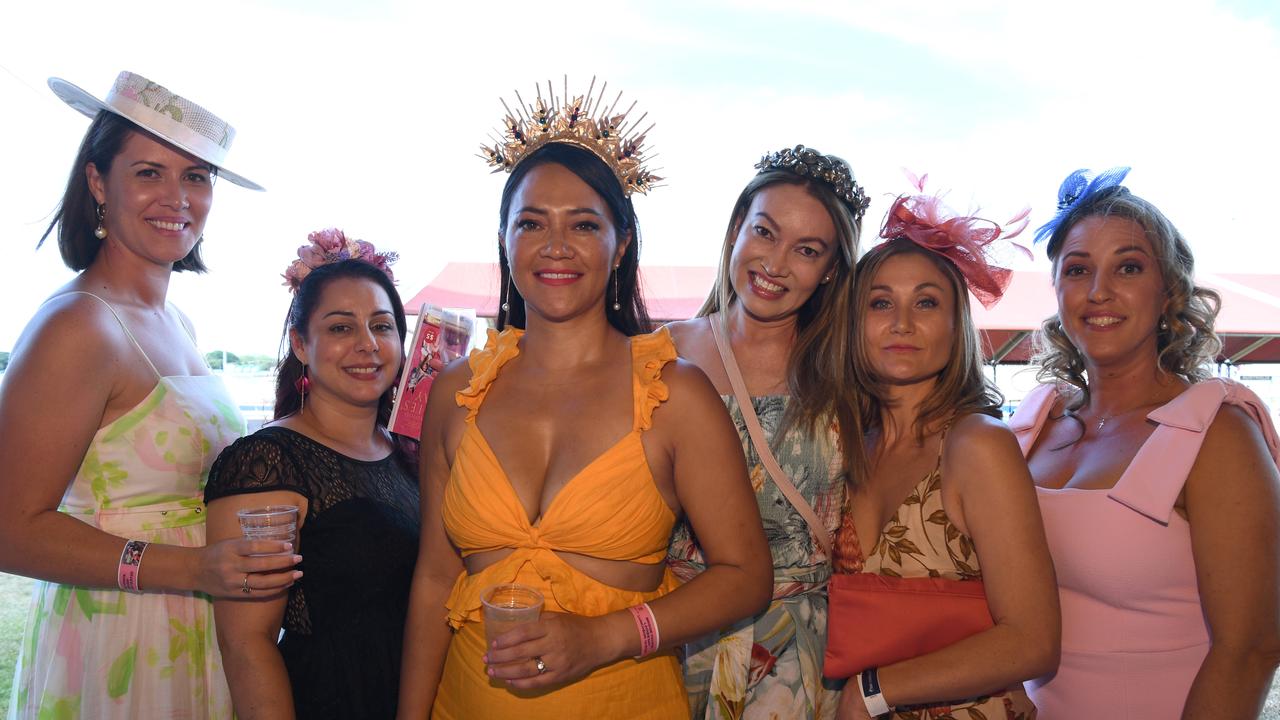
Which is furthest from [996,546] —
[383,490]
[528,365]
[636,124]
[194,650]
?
[194,650]

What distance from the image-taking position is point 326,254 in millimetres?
2689

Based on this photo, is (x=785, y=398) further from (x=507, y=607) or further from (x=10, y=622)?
(x=10, y=622)

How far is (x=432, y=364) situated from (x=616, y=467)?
100cm

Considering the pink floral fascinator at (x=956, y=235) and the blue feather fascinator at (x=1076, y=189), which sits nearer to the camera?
the pink floral fascinator at (x=956, y=235)

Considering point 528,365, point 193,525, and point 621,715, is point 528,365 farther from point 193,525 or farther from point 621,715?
point 193,525

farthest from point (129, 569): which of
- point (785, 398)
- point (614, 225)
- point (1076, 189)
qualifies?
point (1076, 189)

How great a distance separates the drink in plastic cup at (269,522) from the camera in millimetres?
1991

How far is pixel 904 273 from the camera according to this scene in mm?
2377

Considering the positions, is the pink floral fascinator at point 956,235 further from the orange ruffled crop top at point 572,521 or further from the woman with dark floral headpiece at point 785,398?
the orange ruffled crop top at point 572,521

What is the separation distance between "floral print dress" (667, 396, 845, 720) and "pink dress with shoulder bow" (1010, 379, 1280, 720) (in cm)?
67

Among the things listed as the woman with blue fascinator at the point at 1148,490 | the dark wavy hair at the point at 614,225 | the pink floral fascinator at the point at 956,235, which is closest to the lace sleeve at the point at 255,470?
the dark wavy hair at the point at 614,225

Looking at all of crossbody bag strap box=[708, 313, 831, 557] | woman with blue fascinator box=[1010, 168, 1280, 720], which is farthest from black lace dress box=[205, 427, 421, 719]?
woman with blue fascinator box=[1010, 168, 1280, 720]

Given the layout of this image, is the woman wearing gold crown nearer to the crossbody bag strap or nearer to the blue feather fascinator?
the crossbody bag strap

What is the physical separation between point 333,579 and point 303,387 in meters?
0.68
